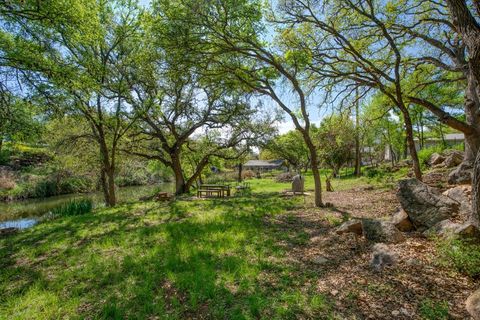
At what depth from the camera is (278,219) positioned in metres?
7.50

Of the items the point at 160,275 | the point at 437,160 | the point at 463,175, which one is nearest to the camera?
the point at 160,275

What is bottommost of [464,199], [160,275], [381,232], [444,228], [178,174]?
[160,275]

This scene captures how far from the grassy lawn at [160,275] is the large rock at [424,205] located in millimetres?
2232

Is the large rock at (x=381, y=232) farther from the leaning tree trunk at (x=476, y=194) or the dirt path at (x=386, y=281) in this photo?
the leaning tree trunk at (x=476, y=194)

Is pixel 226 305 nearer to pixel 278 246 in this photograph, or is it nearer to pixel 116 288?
pixel 116 288

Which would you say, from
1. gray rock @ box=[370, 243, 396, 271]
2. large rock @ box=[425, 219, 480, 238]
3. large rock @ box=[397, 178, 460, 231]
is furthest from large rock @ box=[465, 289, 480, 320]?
large rock @ box=[397, 178, 460, 231]

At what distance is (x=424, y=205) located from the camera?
16.0 ft

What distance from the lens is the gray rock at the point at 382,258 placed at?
145 inches

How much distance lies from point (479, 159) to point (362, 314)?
282cm

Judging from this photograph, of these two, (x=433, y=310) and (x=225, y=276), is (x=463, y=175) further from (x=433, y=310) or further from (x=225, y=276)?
(x=225, y=276)

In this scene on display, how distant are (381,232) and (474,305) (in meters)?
2.13

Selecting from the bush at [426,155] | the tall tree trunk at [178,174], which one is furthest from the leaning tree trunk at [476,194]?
the tall tree trunk at [178,174]

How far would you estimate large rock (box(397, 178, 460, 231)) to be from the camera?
465 centimetres

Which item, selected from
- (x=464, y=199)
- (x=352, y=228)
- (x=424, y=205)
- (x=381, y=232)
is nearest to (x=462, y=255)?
(x=381, y=232)
